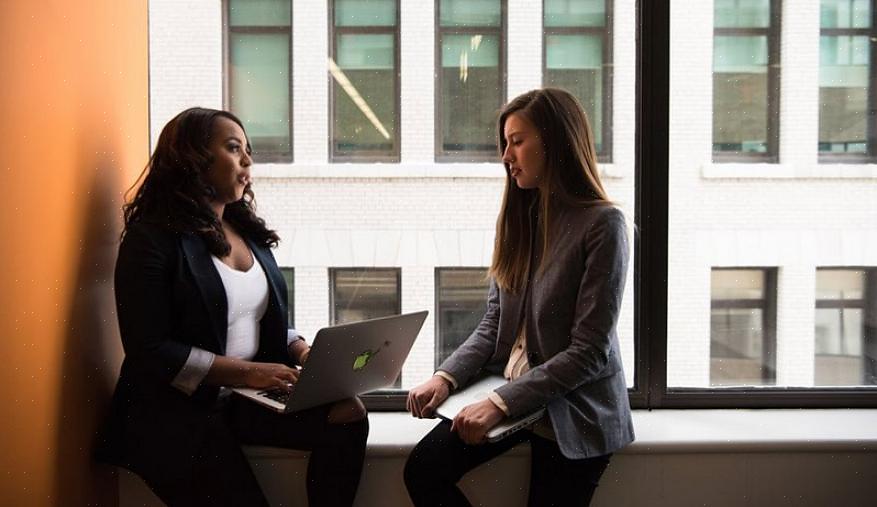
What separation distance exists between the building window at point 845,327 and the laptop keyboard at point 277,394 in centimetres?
183

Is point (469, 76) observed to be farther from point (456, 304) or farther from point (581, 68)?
point (456, 304)

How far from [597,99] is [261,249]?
1.21 metres

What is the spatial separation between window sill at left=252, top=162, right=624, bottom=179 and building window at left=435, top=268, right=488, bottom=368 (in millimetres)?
326

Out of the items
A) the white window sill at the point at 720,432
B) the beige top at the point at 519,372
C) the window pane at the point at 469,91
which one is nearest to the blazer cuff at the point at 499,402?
the beige top at the point at 519,372

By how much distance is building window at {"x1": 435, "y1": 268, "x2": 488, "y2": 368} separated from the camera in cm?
251

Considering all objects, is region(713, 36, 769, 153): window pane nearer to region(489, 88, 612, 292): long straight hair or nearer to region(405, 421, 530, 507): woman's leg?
region(489, 88, 612, 292): long straight hair

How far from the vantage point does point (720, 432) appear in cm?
224

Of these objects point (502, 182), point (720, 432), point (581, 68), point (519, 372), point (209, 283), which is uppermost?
point (581, 68)

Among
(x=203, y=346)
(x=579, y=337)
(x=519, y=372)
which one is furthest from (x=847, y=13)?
(x=203, y=346)

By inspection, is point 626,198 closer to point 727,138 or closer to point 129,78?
point 727,138

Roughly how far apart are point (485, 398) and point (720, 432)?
83 centimetres

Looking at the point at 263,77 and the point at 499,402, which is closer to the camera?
the point at 499,402

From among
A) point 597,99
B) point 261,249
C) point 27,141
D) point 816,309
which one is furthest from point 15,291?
point 816,309

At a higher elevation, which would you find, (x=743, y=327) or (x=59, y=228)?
(x=59, y=228)
